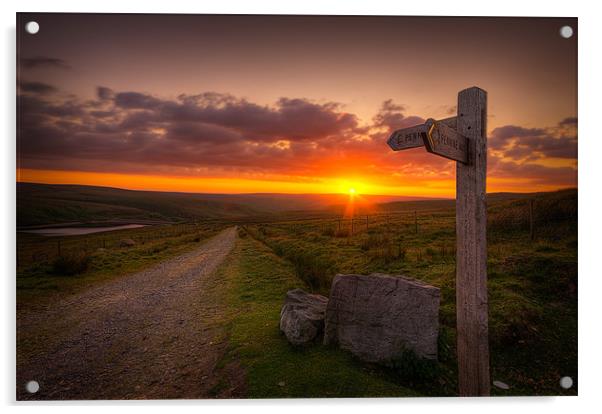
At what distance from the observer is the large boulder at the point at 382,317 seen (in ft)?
13.4

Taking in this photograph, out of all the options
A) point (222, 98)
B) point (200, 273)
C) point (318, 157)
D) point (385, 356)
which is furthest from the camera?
point (200, 273)

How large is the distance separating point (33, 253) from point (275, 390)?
4.50m

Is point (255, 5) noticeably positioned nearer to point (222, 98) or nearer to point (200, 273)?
point (222, 98)

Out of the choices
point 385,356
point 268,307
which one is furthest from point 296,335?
point 268,307

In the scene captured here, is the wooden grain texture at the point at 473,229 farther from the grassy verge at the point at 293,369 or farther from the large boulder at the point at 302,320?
the large boulder at the point at 302,320

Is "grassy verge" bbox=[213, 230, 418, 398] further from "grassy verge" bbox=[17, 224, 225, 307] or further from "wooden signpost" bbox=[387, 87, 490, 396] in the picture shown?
"grassy verge" bbox=[17, 224, 225, 307]

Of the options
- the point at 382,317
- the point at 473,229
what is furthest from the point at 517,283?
the point at 473,229

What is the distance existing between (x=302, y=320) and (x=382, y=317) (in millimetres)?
1138

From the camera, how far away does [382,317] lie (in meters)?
4.26

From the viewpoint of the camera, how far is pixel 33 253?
5156 mm

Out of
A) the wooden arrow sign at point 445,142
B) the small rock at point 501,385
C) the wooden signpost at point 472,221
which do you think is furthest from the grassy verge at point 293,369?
the wooden arrow sign at point 445,142

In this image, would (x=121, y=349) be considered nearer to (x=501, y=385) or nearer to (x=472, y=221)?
(x=472, y=221)

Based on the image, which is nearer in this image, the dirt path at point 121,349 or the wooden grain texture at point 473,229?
the wooden grain texture at point 473,229

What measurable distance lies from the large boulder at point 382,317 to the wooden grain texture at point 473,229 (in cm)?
60
